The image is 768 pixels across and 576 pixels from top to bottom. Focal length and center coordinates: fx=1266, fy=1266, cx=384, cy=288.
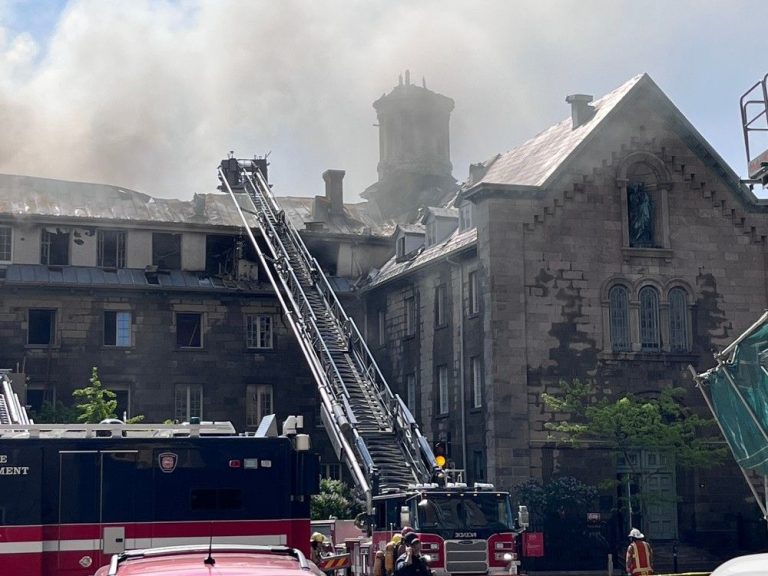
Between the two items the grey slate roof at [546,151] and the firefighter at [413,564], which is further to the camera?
the grey slate roof at [546,151]

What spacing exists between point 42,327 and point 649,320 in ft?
65.9

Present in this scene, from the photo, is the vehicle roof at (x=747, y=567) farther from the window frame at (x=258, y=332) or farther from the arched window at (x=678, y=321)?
the window frame at (x=258, y=332)

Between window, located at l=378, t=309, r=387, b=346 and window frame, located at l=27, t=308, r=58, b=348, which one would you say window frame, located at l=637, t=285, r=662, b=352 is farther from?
window frame, located at l=27, t=308, r=58, b=348

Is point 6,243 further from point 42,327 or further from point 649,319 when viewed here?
point 649,319


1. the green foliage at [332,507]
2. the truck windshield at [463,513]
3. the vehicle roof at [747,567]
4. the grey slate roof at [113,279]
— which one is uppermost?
the grey slate roof at [113,279]

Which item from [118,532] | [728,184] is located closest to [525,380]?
[728,184]

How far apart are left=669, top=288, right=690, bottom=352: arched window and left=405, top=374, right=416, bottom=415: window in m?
8.96

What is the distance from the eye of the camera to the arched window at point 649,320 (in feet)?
118

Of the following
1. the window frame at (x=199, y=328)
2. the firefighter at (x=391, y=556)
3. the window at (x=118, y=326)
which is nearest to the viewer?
the firefighter at (x=391, y=556)

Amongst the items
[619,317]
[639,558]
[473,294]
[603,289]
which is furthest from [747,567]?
[473,294]

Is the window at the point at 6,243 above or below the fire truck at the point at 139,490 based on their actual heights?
above

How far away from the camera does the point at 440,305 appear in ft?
129

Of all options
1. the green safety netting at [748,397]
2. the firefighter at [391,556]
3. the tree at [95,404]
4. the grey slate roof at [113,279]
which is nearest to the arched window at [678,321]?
the grey slate roof at [113,279]

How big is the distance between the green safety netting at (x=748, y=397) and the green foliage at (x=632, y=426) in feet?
46.0
